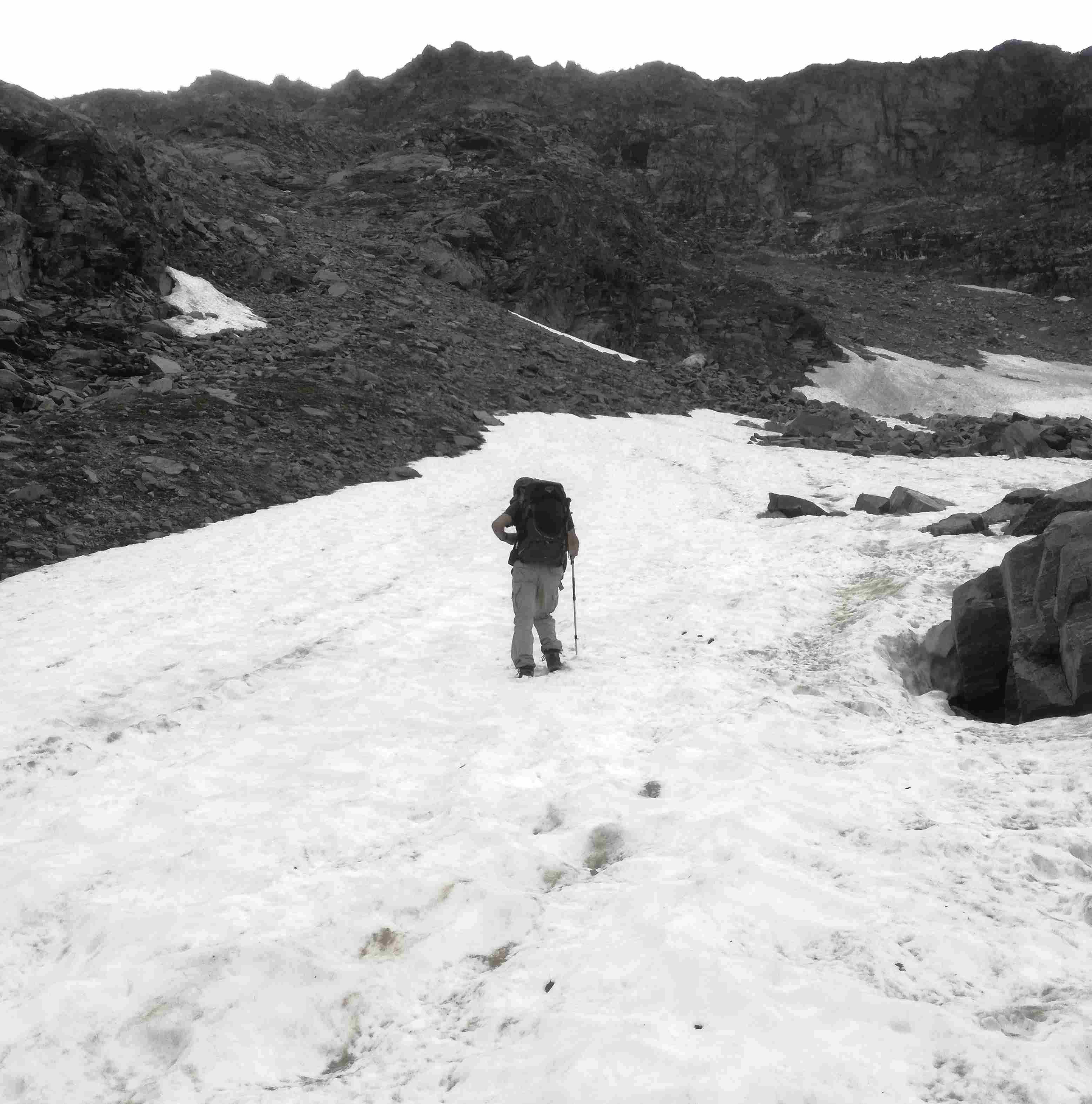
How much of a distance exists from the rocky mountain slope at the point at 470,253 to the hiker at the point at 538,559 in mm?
9392

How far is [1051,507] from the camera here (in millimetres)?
10680

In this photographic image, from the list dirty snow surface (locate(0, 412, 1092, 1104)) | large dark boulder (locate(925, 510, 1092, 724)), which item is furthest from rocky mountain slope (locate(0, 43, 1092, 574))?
large dark boulder (locate(925, 510, 1092, 724))

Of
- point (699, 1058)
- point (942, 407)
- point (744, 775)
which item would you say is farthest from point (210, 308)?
point (942, 407)

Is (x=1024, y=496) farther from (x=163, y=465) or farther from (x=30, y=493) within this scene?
(x=30, y=493)

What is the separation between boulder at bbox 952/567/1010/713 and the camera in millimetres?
7324

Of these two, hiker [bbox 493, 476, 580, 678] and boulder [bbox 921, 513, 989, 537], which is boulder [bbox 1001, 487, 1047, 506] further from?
hiker [bbox 493, 476, 580, 678]

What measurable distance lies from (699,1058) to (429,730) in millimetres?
4312

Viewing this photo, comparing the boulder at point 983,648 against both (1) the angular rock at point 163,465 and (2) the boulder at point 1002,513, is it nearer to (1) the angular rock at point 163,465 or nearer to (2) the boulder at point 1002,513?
(2) the boulder at point 1002,513

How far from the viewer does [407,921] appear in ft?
15.1

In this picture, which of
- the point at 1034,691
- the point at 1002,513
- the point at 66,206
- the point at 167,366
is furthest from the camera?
the point at 66,206

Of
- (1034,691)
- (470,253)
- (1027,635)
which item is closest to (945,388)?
(470,253)

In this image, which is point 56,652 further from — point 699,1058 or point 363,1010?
point 699,1058

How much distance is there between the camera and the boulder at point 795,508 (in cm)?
1565

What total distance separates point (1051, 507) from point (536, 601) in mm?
7010
